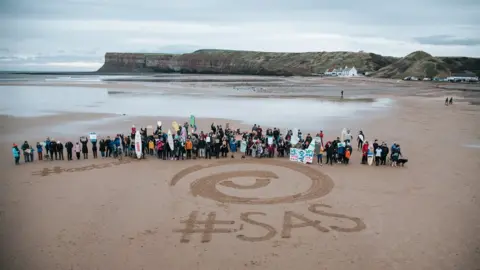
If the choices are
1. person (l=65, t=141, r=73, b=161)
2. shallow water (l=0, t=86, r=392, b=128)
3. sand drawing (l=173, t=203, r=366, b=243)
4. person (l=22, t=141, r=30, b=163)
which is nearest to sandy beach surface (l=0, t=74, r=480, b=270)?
sand drawing (l=173, t=203, r=366, b=243)

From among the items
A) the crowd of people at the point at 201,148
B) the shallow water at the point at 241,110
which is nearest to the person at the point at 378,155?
the crowd of people at the point at 201,148

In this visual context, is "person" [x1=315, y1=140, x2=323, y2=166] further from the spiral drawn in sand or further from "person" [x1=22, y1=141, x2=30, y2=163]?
"person" [x1=22, y1=141, x2=30, y2=163]

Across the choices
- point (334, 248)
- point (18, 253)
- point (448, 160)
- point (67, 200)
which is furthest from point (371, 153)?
point (18, 253)

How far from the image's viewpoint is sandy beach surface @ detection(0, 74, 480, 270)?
1041 centimetres

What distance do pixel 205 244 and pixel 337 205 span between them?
18.3ft

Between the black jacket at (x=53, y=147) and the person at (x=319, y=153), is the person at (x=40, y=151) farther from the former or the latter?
the person at (x=319, y=153)

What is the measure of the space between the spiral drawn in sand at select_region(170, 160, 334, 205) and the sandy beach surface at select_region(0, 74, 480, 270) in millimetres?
77

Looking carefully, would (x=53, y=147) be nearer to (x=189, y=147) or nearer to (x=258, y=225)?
(x=189, y=147)

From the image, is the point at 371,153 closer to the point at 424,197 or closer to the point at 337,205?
the point at 424,197

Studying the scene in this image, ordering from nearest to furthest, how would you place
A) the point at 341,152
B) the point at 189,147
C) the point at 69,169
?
the point at 69,169, the point at 341,152, the point at 189,147

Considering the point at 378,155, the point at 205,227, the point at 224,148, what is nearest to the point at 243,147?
the point at 224,148

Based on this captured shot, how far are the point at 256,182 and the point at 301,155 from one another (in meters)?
4.26

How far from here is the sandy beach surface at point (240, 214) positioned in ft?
34.1

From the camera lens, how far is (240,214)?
13.3m
